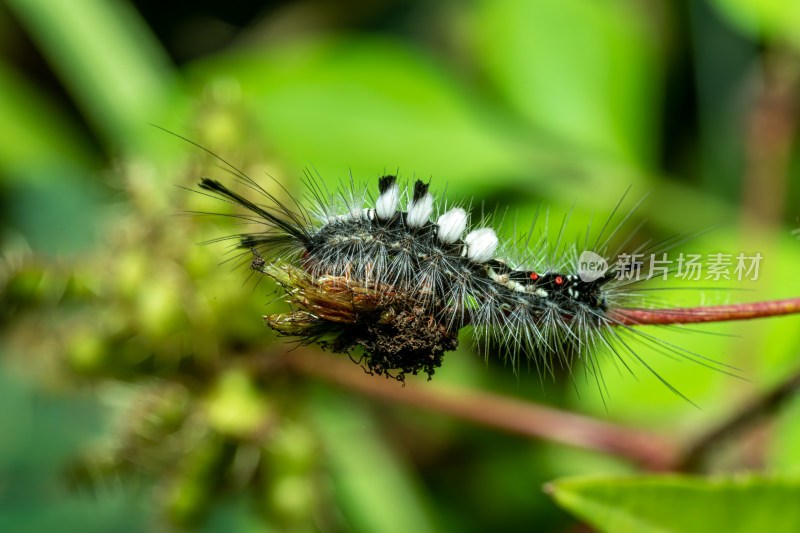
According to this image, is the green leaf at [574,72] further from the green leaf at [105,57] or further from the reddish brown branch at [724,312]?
the reddish brown branch at [724,312]

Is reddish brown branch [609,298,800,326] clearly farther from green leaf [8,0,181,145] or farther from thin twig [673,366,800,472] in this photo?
→ green leaf [8,0,181,145]

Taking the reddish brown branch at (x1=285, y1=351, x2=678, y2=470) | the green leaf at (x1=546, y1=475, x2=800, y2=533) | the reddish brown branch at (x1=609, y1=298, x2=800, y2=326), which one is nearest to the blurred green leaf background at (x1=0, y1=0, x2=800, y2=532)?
the green leaf at (x1=546, y1=475, x2=800, y2=533)

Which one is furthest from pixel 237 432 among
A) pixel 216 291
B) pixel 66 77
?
pixel 66 77

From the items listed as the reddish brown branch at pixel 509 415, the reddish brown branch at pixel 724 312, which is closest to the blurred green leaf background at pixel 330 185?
the reddish brown branch at pixel 509 415

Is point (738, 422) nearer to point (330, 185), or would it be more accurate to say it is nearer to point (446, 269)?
point (446, 269)

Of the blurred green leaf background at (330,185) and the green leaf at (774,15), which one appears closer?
the blurred green leaf background at (330,185)

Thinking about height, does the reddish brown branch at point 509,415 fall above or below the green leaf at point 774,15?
below

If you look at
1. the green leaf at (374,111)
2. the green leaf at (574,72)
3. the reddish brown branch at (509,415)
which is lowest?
the reddish brown branch at (509,415)
